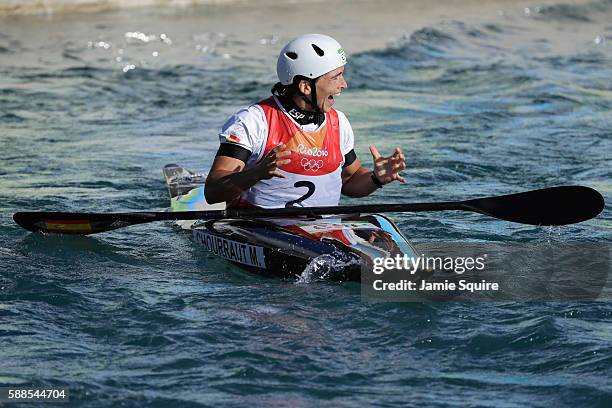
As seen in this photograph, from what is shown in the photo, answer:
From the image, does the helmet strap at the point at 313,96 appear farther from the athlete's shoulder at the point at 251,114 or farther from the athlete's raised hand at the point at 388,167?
the athlete's raised hand at the point at 388,167

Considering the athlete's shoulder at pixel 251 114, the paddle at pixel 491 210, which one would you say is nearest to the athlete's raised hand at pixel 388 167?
the paddle at pixel 491 210

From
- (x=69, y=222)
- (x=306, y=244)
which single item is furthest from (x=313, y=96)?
(x=69, y=222)

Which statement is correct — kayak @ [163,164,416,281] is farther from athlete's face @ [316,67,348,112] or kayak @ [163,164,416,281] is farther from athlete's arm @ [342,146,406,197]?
athlete's face @ [316,67,348,112]

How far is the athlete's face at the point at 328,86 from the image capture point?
6715 mm

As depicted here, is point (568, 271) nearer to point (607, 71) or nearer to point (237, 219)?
point (237, 219)

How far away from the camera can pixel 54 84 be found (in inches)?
562

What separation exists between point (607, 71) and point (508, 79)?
66.9 inches

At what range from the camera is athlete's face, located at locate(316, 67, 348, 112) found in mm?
6715

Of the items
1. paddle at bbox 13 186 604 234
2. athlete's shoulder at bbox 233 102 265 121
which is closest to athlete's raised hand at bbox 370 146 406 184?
paddle at bbox 13 186 604 234

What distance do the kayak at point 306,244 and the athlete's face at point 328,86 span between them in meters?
0.68

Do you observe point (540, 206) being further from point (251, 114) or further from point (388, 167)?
point (251, 114)

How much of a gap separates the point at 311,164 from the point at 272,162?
2.07ft

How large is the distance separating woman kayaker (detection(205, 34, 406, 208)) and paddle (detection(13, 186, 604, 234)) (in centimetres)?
17

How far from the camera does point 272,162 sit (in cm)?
621
